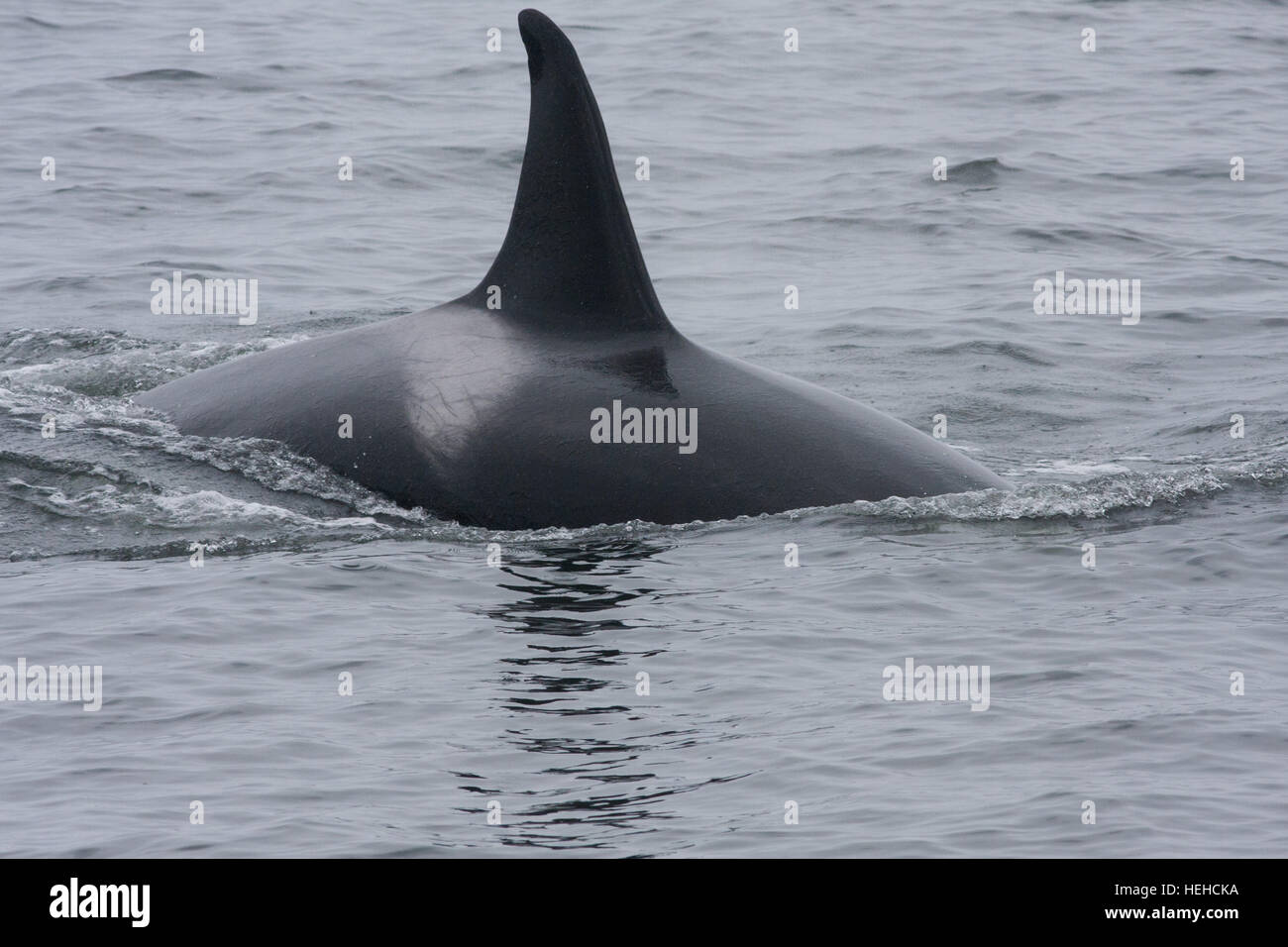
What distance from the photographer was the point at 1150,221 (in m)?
24.3

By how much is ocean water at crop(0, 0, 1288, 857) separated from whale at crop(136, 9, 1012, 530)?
0.69ft

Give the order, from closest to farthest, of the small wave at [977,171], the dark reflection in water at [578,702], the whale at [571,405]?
the dark reflection in water at [578,702] → the whale at [571,405] → the small wave at [977,171]

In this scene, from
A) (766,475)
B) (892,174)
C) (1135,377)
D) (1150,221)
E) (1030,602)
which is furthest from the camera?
(892,174)

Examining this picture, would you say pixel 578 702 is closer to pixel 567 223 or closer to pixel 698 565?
pixel 698 565

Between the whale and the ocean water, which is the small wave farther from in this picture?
the whale

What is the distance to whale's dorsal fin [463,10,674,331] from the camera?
11000 millimetres

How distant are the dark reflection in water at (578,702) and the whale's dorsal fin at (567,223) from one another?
1481 millimetres

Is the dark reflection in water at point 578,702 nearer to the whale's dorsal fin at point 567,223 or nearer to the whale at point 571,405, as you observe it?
the whale at point 571,405

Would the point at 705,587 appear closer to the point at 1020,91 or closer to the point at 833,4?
the point at 1020,91

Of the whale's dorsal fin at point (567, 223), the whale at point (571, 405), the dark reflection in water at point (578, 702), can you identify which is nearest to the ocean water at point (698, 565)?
the dark reflection in water at point (578, 702)

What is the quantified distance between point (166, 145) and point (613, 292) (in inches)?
720

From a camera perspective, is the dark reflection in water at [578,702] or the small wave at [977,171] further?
the small wave at [977,171]

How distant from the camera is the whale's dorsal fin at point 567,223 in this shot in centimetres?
1100

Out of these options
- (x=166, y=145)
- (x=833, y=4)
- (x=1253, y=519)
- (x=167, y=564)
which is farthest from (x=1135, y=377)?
(x=833, y=4)
